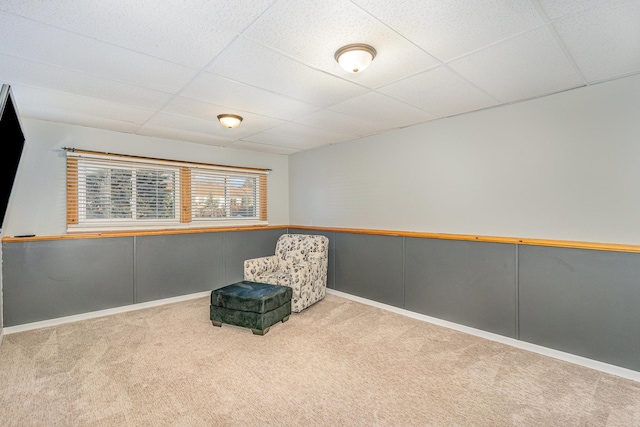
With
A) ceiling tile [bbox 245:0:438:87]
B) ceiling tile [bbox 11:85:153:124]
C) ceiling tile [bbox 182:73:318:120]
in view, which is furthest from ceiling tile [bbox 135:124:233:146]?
ceiling tile [bbox 245:0:438:87]

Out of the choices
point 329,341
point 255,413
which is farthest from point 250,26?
point 329,341

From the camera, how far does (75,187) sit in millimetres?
3727

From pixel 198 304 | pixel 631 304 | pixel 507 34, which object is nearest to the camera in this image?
pixel 507 34

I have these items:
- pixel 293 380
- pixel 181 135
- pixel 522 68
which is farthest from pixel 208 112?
pixel 522 68

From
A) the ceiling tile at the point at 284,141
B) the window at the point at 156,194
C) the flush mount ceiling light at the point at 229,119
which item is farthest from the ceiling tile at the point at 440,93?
the window at the point at 156,194

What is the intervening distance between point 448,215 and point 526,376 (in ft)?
5.62

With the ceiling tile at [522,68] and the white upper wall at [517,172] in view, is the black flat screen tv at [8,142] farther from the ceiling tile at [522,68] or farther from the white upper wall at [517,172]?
the white upper wall at [517,172]

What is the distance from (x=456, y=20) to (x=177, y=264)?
4.29 metres

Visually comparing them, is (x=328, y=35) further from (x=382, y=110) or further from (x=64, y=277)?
(x=64, y=277)

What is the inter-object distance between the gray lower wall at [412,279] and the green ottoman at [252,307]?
1.30 meters

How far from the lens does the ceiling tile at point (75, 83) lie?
2.23 m

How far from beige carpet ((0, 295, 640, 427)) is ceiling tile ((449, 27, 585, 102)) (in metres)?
2.39

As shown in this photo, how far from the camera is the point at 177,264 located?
4.38m

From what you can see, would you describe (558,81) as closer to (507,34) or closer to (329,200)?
(507,34)
